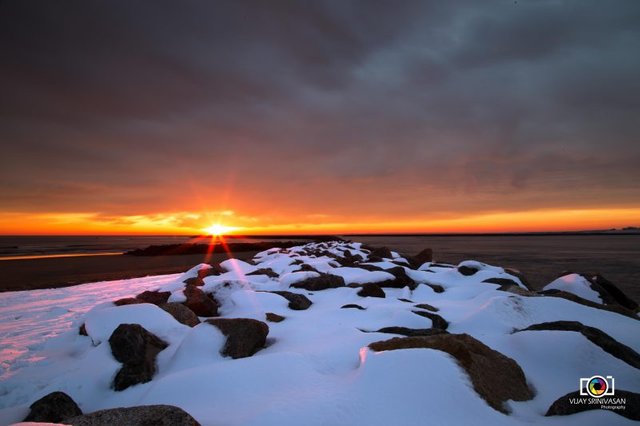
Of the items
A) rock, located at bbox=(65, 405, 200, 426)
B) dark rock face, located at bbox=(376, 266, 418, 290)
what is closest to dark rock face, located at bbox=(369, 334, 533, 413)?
rock, located at bbox=(65, 405, 200, 426)

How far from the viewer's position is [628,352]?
3.76 m

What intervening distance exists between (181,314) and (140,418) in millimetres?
3741

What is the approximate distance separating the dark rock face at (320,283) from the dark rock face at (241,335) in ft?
12.1

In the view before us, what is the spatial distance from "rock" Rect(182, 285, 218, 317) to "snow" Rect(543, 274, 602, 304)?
829 centimetres

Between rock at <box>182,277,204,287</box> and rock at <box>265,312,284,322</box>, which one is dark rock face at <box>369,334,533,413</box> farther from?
rock at <box>182,277,204,287</box>

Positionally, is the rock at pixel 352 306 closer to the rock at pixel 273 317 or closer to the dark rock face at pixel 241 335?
the rock at pixel 273 317

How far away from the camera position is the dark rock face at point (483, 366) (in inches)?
117

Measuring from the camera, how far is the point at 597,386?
122 inches

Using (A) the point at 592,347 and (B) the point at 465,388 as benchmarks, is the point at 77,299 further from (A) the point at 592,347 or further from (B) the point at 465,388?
(A) the point at 592,347

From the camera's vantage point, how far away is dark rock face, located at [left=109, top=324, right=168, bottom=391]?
398cm

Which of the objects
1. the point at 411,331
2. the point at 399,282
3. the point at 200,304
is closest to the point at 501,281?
the point at 399,282

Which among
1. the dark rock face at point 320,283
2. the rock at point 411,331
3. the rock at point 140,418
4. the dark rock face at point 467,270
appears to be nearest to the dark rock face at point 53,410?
the rock at point 140,418

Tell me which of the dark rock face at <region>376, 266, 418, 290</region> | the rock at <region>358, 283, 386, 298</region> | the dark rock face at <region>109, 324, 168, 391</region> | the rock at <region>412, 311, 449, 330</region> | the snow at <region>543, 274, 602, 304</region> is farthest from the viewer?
the dark rock face at <region>376, 266, 418, 290</region>

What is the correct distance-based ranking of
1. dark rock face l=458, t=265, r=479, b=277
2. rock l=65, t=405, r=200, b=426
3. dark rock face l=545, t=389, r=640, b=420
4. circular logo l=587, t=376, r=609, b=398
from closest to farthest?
rock l=65, t=405, r=200, b=426 < dark rock face l=545, t=389, r=640, b=420 < circular logo l=587, t=376, r=609, b=398 < dark rock face l=458, t=265, r=479, b=277
